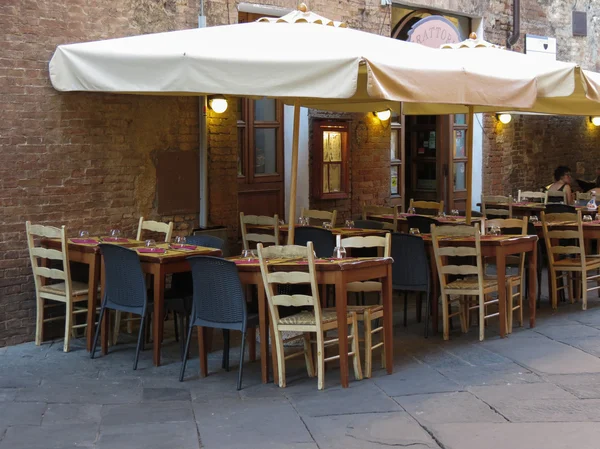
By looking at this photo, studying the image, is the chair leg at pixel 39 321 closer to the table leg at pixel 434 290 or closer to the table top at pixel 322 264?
the table top at pixel 322 264

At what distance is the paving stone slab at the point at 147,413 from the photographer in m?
6.02

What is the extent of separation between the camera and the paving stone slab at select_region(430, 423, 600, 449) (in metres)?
5.52

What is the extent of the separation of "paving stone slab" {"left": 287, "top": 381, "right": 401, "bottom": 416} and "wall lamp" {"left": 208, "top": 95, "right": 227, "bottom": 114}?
4251 millimetres

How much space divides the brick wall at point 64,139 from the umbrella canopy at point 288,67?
13.0 inches

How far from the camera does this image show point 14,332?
331 inches

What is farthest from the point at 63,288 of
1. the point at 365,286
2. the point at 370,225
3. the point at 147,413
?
the point at 370,225

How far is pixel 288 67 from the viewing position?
6.73 meters

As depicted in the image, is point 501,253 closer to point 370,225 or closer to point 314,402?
point 370,225

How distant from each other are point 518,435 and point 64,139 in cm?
502

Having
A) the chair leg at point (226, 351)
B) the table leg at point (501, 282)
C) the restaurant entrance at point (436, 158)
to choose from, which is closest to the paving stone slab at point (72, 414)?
the chair leg at point (226, 351)

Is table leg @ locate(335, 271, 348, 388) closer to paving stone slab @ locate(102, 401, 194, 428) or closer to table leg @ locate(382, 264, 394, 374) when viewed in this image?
table leg @ locate(382, 264, 394, 374)

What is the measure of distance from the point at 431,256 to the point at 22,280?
3.72 metres

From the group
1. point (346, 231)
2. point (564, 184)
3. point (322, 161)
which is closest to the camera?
point (346, 231)

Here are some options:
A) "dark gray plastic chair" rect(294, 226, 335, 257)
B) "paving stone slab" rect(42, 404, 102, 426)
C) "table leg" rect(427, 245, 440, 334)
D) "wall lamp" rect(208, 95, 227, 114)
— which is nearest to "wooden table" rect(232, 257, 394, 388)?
"paving stone slab" rect(42, 404, 102, 426)
